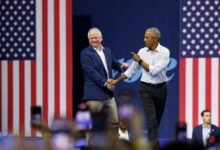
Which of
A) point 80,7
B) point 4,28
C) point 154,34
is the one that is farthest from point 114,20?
point 154,34

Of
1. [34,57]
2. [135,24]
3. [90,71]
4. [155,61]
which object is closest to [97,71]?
[90,71]

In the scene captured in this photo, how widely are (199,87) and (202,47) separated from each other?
1.57 ft

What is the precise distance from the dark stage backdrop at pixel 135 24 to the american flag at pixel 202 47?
0.16 meters

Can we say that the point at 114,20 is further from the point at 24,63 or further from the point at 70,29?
the point at 24,63

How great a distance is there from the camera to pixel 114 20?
22.8ft

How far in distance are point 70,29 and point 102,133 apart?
6135 mm

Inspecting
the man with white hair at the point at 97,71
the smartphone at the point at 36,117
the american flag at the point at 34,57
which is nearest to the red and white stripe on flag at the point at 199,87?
the american flag at the point at 34,57

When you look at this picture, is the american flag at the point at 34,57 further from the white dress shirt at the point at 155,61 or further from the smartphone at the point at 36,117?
the smartphone at the point at 36,117

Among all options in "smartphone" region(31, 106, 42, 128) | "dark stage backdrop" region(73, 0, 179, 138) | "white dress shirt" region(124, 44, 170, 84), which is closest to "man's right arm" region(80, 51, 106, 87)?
"white dress shirt" region(124, 44, 170, 84)

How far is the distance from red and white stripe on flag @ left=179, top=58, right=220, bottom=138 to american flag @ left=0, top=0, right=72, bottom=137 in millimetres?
1420

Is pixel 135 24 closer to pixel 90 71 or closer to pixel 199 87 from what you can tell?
pixel 199 87

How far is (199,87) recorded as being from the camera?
21.9ft

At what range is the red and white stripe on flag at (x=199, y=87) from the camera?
261 inches

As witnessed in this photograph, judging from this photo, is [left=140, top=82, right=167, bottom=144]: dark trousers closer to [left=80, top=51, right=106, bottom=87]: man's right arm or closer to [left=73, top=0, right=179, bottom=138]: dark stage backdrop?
[left=80, top=51, right=106, bottom=87]: man's right arm
